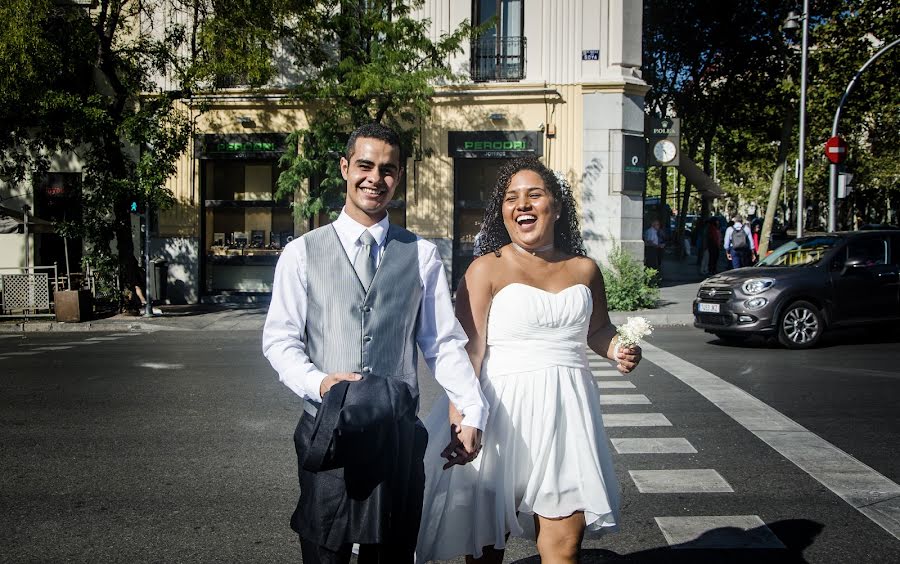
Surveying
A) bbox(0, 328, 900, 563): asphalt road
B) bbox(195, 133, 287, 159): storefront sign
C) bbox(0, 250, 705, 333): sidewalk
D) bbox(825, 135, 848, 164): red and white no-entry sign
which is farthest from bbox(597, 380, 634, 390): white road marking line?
bbox(195, 133, 287, 159): storefront sign

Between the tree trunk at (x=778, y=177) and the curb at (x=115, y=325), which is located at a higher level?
the tree trunk at (x=778, y=177)

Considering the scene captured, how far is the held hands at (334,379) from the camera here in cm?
244

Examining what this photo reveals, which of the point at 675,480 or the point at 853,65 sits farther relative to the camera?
the point at 853,65

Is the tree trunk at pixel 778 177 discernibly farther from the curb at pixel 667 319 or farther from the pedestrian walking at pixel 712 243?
the curb at pixel 667 319

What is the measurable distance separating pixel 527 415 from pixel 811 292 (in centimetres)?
990

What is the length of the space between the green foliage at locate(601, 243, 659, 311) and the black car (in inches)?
158

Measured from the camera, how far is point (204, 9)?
16.2m

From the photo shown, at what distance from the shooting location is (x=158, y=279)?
19.3 metres

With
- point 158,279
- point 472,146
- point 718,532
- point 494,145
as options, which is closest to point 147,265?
point 158,279

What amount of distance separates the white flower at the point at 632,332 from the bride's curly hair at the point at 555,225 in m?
0.35

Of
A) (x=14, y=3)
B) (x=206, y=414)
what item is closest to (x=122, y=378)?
(x=206, y=414)

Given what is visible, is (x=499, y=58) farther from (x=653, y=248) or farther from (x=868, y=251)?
(x=868, y=251)

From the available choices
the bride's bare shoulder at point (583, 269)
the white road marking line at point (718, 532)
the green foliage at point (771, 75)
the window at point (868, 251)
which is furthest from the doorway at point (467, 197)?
the bride's bare shoulder at point (583, 269)

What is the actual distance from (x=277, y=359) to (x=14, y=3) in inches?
560
